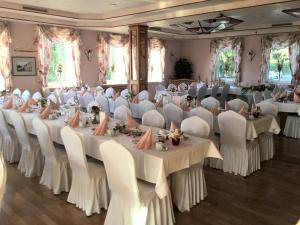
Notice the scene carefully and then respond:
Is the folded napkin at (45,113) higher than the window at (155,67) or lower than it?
lower

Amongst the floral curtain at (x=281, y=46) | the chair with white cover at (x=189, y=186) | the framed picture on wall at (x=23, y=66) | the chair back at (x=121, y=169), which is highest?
the floral curtain at (x=281, y=46)

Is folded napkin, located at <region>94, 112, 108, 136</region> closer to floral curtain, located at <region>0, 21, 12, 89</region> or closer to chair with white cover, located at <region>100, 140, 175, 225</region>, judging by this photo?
chair with white cover, located at <region>100, 140, 175, 225</region>

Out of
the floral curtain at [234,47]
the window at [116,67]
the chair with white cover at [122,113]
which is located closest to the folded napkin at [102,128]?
the chair with white cover at [122,113]

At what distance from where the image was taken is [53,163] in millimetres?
4070

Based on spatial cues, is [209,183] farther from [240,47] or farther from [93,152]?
[240,47]

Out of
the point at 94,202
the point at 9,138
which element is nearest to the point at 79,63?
the point at 9,138

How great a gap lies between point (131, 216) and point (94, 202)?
2.52ft

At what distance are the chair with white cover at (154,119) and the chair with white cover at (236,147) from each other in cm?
101

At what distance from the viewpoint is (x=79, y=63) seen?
11078 mm

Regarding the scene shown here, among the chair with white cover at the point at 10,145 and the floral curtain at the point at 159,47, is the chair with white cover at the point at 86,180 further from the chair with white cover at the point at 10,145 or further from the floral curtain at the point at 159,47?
the floral curtain at the point at 159,47

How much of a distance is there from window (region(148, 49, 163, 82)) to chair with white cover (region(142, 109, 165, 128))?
9720 millimetres

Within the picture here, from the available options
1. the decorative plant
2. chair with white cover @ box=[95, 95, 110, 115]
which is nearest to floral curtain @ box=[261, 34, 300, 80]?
the decorative plant

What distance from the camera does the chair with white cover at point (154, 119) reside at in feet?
15.3

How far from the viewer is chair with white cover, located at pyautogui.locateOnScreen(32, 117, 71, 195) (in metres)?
3.88
